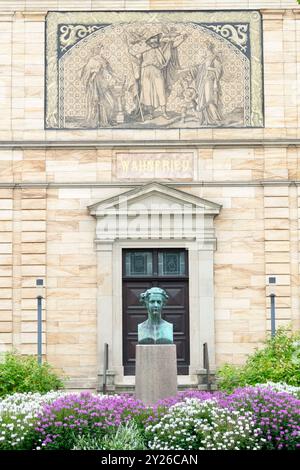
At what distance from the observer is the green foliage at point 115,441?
1384 cm

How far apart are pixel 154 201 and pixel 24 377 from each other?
17.3ft

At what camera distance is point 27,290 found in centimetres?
2433

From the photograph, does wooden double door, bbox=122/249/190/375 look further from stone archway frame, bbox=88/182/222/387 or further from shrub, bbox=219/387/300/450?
shrub, bbox=219/387/300/450

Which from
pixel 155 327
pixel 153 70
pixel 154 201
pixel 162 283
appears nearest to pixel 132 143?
pixel 154 201

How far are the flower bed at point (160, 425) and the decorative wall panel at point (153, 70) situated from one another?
1086 cm

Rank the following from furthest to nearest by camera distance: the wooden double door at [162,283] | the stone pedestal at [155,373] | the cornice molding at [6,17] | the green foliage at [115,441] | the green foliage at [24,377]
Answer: the cornice molding at [6,17]
the wooden double door at [162,283]
the green foliage at [24,377]
the stone pedestal at [155,373]
the green foliage at [115,441]

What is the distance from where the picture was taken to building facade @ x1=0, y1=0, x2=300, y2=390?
24.3m

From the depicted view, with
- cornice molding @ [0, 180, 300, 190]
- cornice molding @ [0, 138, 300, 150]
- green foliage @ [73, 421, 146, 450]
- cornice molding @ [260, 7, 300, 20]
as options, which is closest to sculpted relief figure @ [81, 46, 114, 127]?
cornice molding @ [0, 138, 300, 150]

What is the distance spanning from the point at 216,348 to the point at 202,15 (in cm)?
758

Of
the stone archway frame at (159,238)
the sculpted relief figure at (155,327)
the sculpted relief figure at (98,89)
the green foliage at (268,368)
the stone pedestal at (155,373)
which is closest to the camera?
the stone pedestal at (155,373)

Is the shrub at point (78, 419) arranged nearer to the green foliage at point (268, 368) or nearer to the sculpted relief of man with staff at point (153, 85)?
the green foliage at point (268, 368)

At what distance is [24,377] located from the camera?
21453mm

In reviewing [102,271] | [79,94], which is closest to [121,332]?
[102,271]

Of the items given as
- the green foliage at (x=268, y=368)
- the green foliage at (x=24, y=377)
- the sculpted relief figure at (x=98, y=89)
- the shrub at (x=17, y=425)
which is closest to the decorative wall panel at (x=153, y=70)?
the sculpted relief figure at (x=98, y=89)
